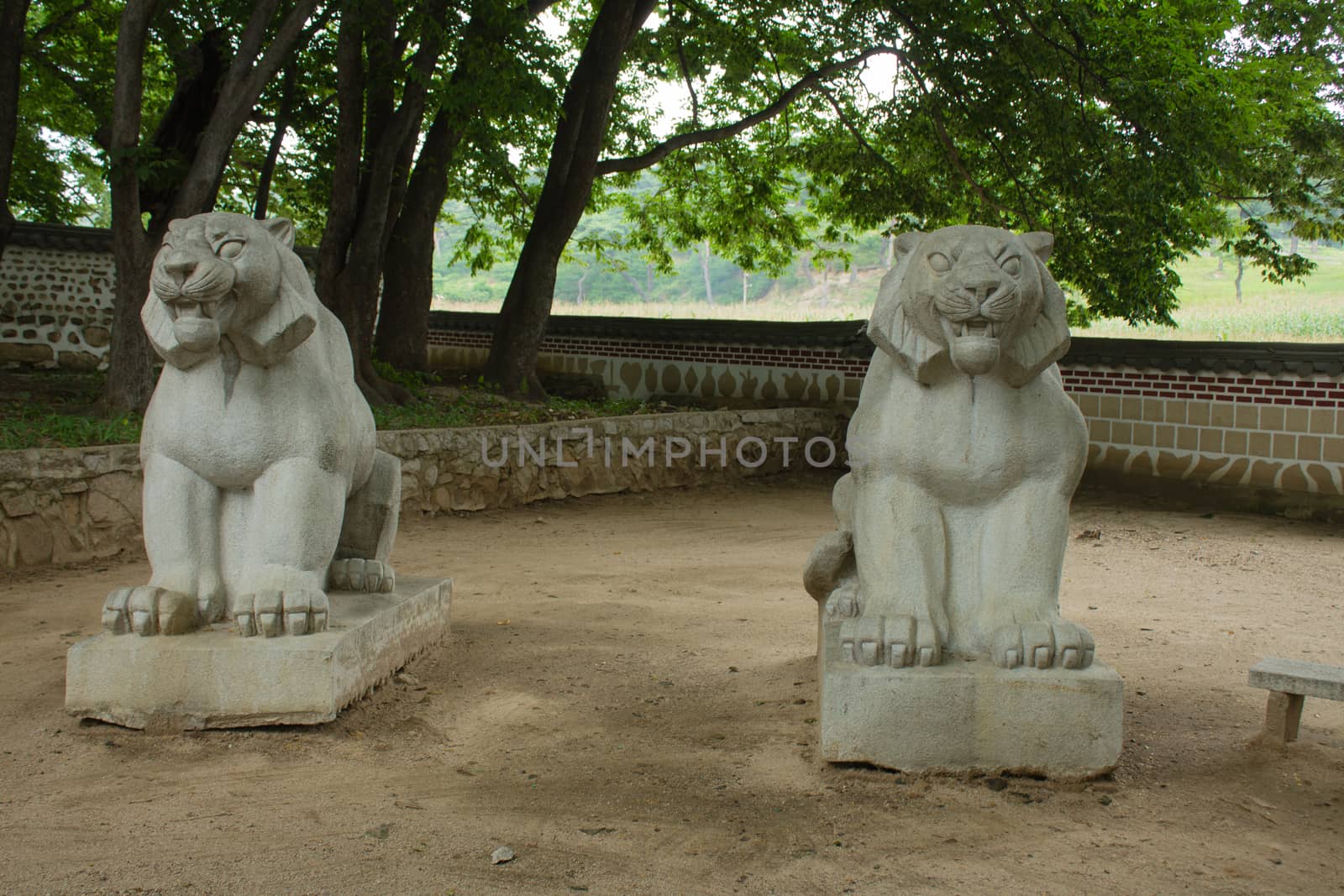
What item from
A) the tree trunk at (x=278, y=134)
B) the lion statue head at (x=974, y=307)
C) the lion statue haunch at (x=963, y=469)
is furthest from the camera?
the tree trunk at (x=278, y=134)

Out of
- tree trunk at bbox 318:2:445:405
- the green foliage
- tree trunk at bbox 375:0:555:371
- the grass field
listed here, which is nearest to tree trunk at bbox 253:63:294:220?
tree trunk at bbox 318:2:445:405

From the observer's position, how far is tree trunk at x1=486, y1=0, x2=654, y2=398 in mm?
11180

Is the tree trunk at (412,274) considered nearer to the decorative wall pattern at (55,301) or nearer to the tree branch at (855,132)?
the decorative wall pattern at (55,301)

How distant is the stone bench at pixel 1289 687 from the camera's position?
11.5ft

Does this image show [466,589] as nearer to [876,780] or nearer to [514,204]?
[876,780]

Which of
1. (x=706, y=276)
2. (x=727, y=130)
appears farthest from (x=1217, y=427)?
(x=706, y=276)

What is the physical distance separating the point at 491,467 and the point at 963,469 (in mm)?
5967

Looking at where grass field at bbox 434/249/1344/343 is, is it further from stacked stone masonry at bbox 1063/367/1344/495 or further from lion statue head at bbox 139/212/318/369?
lion statue head at bbox 139/212/318/369

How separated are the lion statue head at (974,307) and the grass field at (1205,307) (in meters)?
8.67

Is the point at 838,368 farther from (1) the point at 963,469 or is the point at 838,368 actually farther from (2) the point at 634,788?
(2) the point at 634,788

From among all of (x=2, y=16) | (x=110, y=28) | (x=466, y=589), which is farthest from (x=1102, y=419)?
(x=110, y=28)

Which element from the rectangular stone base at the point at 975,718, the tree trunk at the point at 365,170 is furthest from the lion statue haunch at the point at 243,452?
the tree trunk at the point at 365,170

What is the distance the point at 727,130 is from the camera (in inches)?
491

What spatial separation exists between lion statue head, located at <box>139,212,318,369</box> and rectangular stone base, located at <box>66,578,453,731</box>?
881 mm
